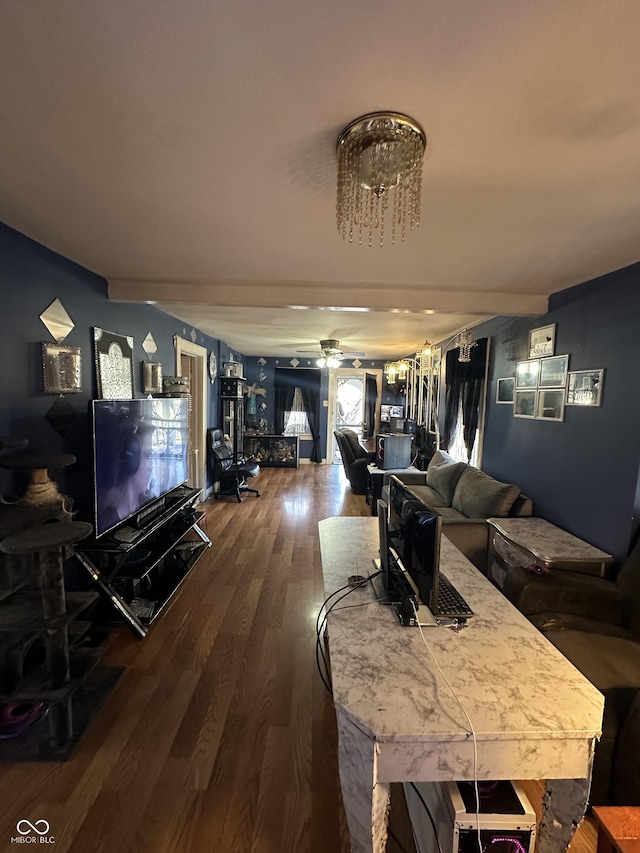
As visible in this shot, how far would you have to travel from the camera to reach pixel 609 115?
0.95 metres

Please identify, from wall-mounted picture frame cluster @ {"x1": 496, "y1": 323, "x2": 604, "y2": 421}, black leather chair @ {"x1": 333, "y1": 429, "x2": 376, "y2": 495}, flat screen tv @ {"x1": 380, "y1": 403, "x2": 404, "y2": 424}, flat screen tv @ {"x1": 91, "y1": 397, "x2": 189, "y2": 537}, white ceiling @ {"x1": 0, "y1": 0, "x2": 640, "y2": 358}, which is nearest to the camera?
white ceiling @ {"x1": 0, "y1": 0, "x2": 640, "y2": 358}

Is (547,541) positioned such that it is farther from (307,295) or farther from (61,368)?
(61,368)

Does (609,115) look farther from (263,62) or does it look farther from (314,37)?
(263,62)

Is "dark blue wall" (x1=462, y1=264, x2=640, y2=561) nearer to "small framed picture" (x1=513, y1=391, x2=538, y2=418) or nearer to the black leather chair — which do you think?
"small framed picture" (x1=513, y1=391, x2=538, y2=418)

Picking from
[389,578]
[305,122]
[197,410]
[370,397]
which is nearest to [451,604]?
[389,578]

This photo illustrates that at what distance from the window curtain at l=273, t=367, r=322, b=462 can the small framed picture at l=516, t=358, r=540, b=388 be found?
5.00m

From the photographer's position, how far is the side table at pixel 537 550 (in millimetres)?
2059

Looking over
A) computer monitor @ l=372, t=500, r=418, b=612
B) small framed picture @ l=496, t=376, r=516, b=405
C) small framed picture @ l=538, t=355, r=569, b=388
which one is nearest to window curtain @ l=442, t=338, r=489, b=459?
small framed picture @ l=496, t=376, r=516, b=405

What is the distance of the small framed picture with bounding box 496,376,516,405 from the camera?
320 cm

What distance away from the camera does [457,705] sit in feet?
2.98

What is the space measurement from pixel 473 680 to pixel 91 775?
159 centimetres

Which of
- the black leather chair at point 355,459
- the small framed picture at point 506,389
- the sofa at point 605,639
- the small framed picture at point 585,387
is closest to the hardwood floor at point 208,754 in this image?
the sofa at point 605,639

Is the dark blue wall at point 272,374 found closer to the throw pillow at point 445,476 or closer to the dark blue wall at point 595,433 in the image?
the throw pillow at point 445,476

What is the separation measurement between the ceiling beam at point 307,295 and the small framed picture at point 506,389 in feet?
2.72
